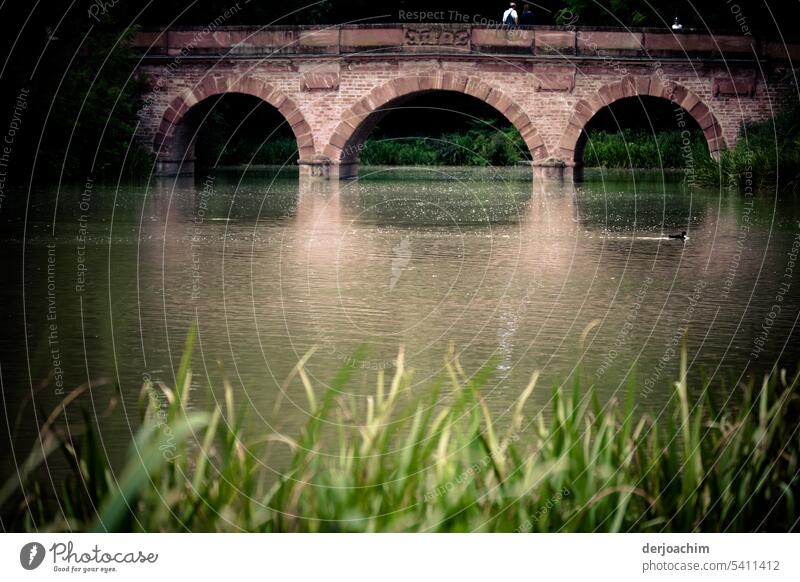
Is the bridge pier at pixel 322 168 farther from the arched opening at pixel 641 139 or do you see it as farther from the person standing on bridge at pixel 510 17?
the arched opening at pixel 641 139

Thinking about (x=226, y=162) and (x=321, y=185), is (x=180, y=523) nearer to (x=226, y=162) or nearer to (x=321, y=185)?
(x=321, y=185)

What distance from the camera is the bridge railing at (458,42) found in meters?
36.8

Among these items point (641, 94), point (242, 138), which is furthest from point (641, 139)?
point (242, 138)

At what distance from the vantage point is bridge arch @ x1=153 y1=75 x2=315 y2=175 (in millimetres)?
38500

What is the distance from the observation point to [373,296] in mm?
13547

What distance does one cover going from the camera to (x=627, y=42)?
37344 millimetres

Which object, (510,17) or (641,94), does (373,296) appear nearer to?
(641,94)

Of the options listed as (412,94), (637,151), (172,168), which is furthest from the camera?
(637,151)

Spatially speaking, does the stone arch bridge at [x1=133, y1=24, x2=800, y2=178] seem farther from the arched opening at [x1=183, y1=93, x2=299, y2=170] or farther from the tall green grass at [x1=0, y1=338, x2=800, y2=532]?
the tall green grass at [x1=0, y1=338, x2=800, y2=532]

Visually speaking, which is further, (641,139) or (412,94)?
(641,139)

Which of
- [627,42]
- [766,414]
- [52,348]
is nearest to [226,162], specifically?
[627,42]

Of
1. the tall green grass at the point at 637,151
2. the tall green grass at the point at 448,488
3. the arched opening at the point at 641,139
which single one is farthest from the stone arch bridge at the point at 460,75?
the tall green grass at the point at 448,488

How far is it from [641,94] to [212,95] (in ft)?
36.1

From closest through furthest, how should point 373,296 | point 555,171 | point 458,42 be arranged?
point 373,296
point 458,42
point 555,171
